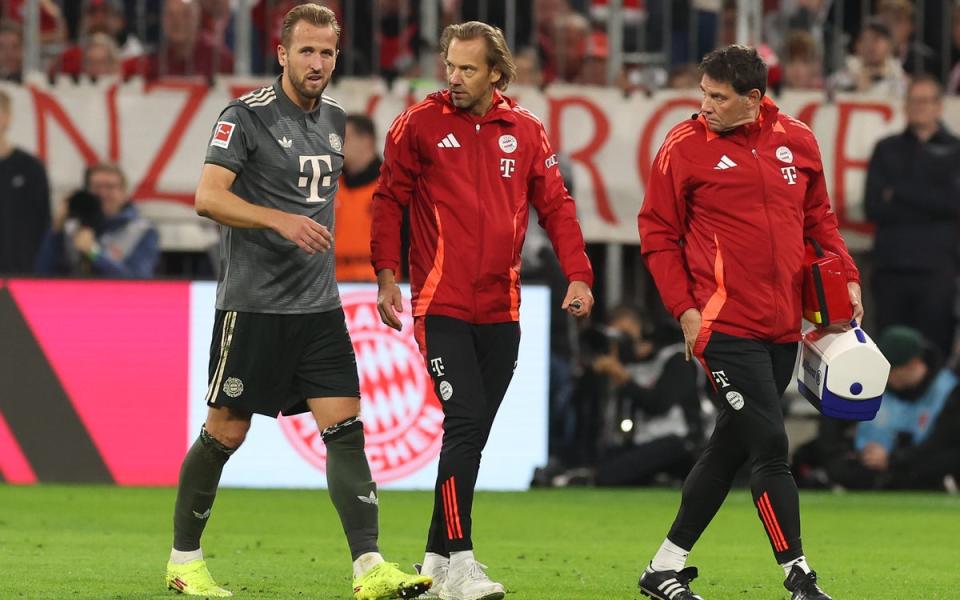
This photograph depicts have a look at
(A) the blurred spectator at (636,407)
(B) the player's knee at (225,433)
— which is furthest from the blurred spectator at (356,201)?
(B) the player's knee at (225,433)

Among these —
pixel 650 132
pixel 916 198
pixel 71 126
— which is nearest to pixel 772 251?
pixel 916 198

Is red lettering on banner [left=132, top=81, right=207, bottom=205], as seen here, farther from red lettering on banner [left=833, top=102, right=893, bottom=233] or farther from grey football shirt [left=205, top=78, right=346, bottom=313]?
grey football shirt [left=205, top=78, right=346, bottom=313]

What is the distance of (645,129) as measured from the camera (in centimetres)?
1370

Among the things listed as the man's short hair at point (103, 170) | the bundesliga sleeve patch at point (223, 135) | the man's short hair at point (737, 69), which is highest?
the man's short hair at point (737, 69)

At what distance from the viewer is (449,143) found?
7062 millimetres

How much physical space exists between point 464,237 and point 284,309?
747 mm

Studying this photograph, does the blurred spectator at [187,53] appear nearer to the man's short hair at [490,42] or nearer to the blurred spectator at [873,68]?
the blurred spectator at [873,68]

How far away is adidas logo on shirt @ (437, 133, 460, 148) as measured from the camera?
23.1ft

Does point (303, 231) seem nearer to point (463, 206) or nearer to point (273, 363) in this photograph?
point (273, 363)

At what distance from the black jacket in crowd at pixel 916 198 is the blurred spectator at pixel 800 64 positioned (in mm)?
882

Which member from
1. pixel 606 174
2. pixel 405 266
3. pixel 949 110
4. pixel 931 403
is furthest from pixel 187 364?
pixel 949 110

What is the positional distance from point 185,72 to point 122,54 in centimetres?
55

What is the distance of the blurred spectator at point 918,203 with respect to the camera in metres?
13.3

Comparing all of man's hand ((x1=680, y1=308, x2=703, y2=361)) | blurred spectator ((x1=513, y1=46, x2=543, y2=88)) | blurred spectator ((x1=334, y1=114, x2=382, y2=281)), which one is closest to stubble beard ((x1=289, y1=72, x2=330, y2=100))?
man's hand ((x1=680, y1=308, x2=703, y2=361))
